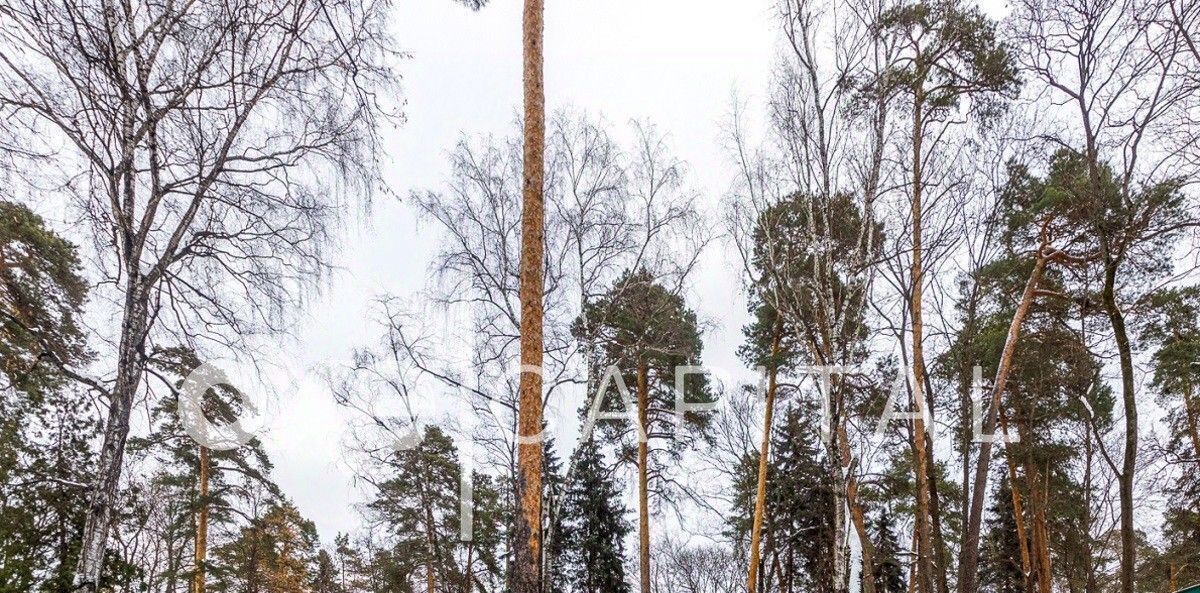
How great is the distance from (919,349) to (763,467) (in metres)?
3.11

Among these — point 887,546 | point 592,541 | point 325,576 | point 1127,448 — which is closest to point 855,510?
point 1127,448

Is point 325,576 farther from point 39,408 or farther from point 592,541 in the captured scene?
point 39,408

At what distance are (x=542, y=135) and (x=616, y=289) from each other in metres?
3.80

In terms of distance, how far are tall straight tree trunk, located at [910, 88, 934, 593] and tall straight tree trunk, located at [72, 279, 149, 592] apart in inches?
312

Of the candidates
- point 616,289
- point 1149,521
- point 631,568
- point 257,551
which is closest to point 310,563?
point 257,551

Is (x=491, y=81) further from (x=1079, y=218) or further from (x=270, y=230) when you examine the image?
(x=1079, y=218)

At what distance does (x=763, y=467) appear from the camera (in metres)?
10.4

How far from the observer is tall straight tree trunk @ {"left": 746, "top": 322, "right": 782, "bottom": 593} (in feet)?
34.3

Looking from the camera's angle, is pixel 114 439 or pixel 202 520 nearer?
pixel 114 439

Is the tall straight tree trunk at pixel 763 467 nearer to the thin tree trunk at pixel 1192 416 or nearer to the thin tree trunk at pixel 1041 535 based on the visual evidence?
the thin tree trunk at pixel 1192 416

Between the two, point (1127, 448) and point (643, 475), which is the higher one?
point (643, 475)

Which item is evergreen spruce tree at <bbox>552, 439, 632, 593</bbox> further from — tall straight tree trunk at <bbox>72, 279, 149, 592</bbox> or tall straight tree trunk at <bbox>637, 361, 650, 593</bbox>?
tall straight tree trunk at <bbox>72, 279, 149, 592</bbox>

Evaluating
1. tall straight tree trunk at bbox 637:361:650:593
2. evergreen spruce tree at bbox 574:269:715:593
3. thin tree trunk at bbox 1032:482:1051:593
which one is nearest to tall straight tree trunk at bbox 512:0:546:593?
evergreen spruce tree at bbox 574:269:715:593

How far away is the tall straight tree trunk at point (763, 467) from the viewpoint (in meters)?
10.5
